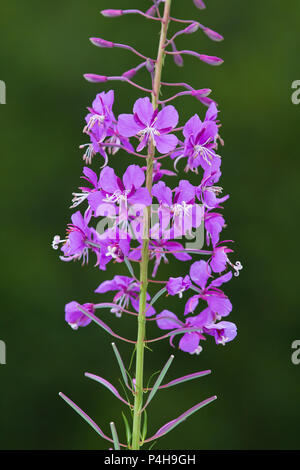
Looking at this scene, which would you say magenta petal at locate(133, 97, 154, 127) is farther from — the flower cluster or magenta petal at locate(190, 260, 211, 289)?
→ magenta petal at locate(190, 260, 211, 289)

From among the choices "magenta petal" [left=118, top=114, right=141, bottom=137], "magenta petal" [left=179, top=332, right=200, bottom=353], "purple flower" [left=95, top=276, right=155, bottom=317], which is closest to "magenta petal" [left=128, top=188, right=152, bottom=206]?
"magenta petal" [left=118, top=114, right=141, bottom=137]

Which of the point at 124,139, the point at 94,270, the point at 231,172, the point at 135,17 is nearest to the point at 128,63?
the point at 135,17

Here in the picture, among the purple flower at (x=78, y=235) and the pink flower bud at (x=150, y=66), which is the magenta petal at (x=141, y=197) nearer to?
the purple flower at (x=78, y=235)

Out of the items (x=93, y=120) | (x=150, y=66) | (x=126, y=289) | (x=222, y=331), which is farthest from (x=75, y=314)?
(x=150, y=66)

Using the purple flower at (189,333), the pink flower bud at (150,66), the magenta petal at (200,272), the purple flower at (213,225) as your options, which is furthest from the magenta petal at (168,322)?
the pink flower bud at (150,66)

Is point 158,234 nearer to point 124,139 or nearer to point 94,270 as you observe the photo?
point 124,139

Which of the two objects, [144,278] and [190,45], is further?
[190,45]

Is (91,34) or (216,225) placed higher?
(91,34)

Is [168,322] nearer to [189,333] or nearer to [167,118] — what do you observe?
[189,333]
